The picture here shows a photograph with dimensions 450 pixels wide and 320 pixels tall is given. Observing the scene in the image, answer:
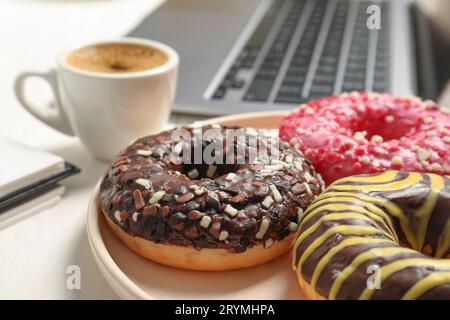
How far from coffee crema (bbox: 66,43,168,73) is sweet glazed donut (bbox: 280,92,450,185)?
0.34 meters

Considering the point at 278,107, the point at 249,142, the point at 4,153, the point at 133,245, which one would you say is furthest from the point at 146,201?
the point at 278,107

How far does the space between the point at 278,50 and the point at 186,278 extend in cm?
111

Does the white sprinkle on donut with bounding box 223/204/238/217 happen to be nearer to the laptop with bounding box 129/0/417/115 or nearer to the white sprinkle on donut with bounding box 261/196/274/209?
the white sprinkle on donut with bounding box 261/196/274/209

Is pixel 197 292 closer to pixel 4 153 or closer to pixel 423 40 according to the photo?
pixel 4 153

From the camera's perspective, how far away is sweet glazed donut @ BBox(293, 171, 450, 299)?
0.75 meters

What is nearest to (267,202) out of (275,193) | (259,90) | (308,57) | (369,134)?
(275,193)

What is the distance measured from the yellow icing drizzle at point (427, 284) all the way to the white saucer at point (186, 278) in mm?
200

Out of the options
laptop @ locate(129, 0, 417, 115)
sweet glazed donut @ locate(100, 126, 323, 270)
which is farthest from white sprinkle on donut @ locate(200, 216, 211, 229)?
laptop @ locate(129, 0, 417, 115)

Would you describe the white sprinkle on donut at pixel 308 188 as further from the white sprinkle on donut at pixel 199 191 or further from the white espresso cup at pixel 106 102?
the white espresso cup at pixel 106 102

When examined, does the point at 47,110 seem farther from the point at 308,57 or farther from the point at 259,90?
the point at 308,57

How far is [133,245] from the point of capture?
0.95 metres

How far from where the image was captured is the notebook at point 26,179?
1066 millimetres

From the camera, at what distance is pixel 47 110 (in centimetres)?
134
